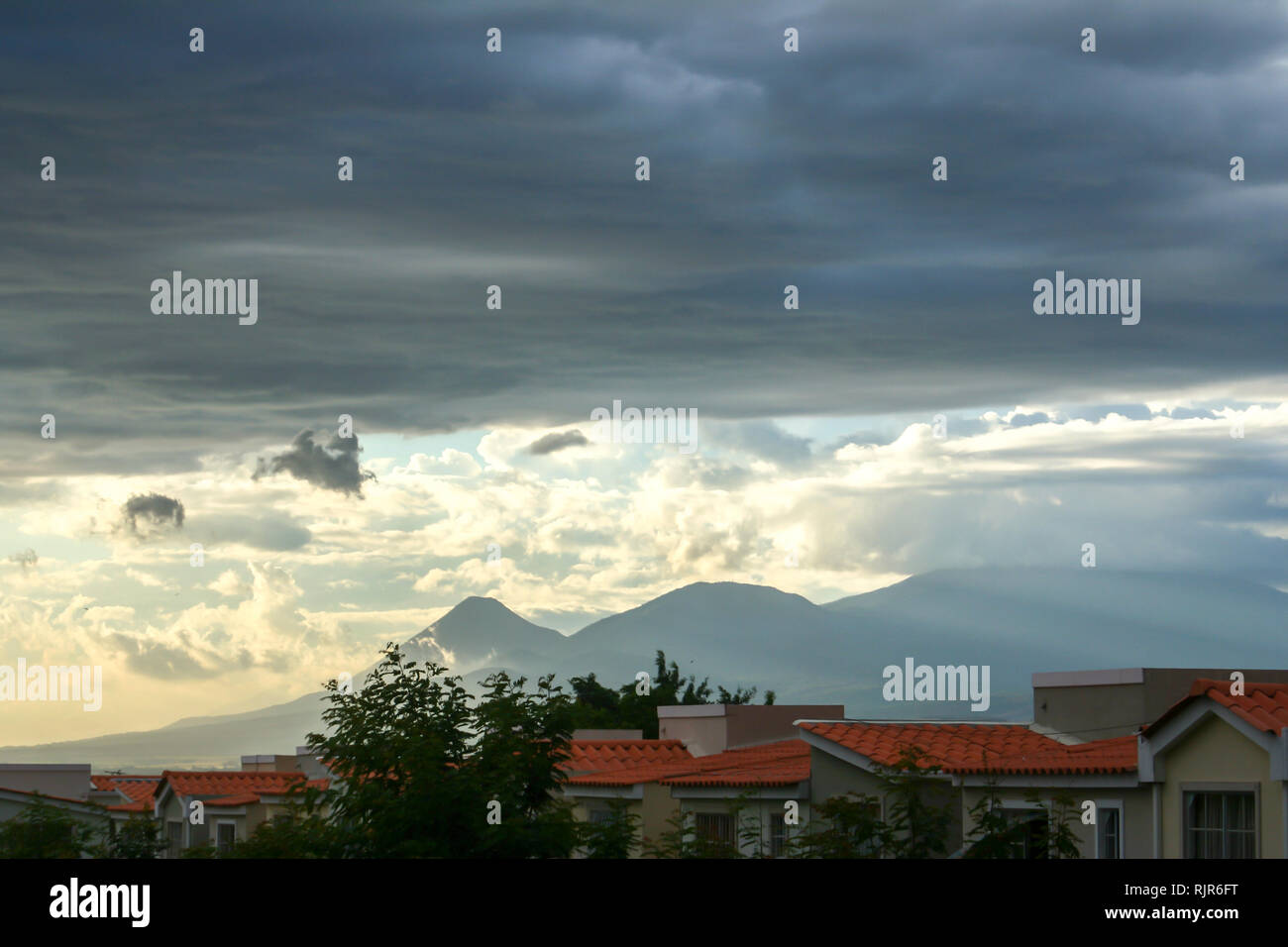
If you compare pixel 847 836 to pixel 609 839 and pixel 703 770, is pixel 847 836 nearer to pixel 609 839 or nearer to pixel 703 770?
pixel 609 839

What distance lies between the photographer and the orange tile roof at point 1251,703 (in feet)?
62.9

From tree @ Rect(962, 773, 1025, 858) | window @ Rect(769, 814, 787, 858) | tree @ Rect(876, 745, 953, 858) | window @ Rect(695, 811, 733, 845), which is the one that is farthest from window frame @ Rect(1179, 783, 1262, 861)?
window @ Rect(695, 811, 733, 845)

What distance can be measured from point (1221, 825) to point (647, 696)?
9051cm

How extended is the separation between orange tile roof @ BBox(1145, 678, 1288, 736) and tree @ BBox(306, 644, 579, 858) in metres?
10.0

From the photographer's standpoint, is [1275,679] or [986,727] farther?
[986,727]

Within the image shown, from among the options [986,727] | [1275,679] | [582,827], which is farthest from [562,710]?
[1275,679]

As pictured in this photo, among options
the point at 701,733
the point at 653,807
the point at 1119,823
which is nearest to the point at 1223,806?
the point at 1119,823

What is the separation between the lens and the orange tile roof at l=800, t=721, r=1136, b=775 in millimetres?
23469

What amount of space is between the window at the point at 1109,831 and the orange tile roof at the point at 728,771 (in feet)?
25.8

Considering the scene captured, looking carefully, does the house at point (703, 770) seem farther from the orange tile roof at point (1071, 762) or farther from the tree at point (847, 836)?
the orange tile roof at point (1071, 762)
